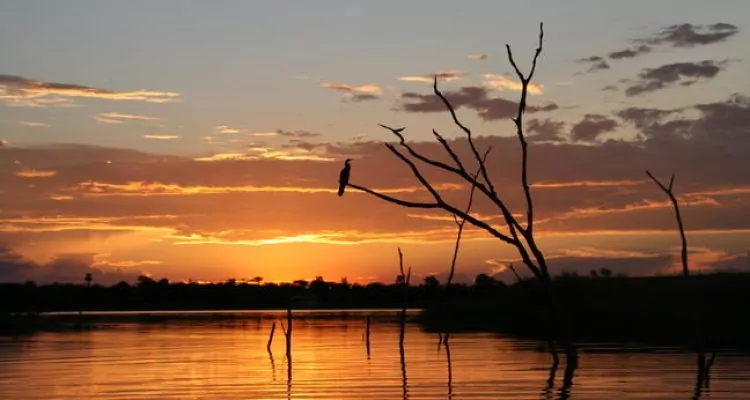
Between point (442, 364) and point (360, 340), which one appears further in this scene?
point (360, 340)

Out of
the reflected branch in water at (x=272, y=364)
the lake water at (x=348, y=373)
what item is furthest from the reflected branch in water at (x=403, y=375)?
the reflected branch in water at (x=272, y=364)

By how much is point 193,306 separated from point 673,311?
114 metres

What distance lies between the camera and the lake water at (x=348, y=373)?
24.3 m

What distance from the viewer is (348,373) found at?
1187 inches

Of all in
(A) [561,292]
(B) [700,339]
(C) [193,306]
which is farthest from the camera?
(C) [193,306]

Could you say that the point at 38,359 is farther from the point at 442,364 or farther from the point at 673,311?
the point at 673,311

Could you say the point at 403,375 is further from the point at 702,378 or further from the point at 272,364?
the point at 702,378

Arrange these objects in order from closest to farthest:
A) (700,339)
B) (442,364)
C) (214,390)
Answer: (214,390), (700,339), (442,364)

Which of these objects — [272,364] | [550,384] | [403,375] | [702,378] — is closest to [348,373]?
[403,375]

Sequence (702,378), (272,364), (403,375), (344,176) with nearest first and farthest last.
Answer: (344,176) < (702,378) < (403,375) < (272,364)

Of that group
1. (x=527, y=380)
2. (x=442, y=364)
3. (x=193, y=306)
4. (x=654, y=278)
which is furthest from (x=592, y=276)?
(x=193, y=306)

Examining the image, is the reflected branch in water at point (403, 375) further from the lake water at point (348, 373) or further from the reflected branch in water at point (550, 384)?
the reflected branch in water at point (550, 384)

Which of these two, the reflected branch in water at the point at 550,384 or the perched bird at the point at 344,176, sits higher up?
the perched bird at the point at 344,176

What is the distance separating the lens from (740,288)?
149ft
